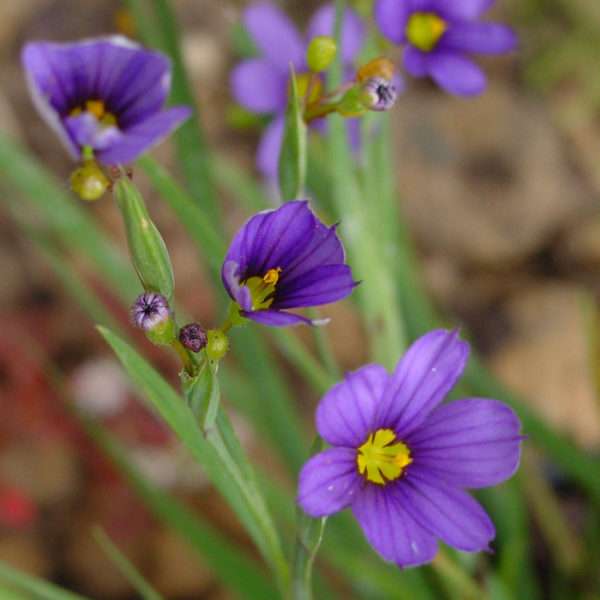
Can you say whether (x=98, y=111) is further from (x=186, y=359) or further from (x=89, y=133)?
(x=186, y=359)

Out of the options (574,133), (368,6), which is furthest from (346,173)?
(574,133)

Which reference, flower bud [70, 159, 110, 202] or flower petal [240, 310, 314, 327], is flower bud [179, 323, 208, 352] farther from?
flower bud [70, 159, 110, 202]

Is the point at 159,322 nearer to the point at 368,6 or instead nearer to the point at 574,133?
the point at 368,6

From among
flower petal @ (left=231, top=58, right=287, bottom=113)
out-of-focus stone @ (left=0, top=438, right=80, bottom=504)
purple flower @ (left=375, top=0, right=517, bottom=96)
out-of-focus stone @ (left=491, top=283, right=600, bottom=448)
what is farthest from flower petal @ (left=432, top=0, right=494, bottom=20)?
out-of-focus stone @ (left=0, top=438, right=80, bottom=504)

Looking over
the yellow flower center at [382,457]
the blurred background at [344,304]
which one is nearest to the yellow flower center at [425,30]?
the yellow flower center at [382,457]

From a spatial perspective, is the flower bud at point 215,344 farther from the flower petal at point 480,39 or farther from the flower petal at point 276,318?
the flower petal at point 480,39

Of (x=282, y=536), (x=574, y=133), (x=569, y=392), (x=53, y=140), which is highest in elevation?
(x=53, y=140)
